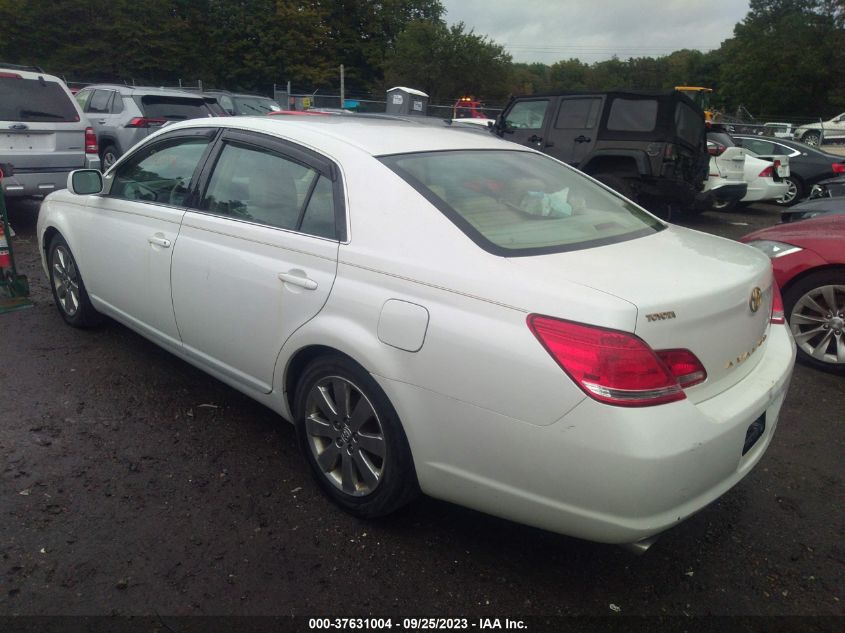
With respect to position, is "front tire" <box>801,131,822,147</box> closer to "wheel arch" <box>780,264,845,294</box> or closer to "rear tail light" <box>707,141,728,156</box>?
"rear tail light" <box>707,141,728,156</box>

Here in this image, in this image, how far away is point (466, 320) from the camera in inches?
88.0

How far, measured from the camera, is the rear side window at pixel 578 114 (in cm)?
924

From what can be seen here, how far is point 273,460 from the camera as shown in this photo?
329 centimetres

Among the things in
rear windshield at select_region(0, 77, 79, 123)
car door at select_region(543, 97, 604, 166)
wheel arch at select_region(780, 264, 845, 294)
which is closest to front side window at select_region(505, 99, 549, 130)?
car door at select_region(543, 97, 604, 166)

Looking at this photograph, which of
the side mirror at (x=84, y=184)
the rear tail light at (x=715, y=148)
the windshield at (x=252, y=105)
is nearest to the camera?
the side mirror at (x=84, y=184)

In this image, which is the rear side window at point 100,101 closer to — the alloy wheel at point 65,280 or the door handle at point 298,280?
the alloy wheel at point 65,280

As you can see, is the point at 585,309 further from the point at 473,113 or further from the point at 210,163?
the point at 473,113

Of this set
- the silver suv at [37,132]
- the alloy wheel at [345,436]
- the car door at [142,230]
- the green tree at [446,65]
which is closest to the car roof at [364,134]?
the car door at [142,230]

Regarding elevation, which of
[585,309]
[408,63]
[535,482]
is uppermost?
[408,63]

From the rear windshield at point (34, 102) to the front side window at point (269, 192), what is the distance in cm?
587

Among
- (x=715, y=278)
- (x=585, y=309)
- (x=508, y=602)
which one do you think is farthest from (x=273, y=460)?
(x=715, y=278)

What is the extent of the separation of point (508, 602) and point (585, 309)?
3.61 ft

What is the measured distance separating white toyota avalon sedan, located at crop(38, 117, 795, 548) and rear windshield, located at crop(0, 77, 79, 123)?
5436mm

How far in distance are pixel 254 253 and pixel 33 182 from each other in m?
6.34
